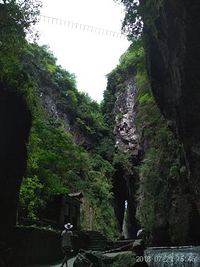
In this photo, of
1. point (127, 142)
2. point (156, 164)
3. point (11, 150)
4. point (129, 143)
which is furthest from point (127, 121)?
point (11, 150)

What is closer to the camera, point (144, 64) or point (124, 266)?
point (124, 266)

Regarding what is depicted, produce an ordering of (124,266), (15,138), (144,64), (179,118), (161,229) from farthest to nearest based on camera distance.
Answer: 1. (161,229)
2. (144,64)
3. (179,118)
4. (15,138)
5. (124,266)

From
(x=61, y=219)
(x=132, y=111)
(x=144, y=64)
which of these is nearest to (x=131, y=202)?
(x=132, y=111)

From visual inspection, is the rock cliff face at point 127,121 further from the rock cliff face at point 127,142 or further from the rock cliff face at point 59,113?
the rock cliff face at point 59,113

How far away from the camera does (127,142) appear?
93.5ft

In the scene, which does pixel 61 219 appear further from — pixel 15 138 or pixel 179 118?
pixel 179 118

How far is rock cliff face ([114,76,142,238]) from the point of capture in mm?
26781

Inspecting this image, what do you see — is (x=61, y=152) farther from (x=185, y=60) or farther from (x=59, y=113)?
(x=59, y=113)

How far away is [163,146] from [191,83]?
32.6 ft

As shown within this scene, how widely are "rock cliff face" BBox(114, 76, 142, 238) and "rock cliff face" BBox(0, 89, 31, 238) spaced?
726 inches

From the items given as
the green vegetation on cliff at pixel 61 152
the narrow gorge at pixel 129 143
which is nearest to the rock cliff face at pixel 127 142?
the narrow gorge at pixel 129 143

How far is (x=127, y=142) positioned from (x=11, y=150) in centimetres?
2113

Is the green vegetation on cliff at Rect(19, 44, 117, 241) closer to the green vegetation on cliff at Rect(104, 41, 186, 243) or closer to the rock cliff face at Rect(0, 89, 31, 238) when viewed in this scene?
the rock cliff face at Rect(0, 89, 31, 238)

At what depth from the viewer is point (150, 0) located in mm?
9883
